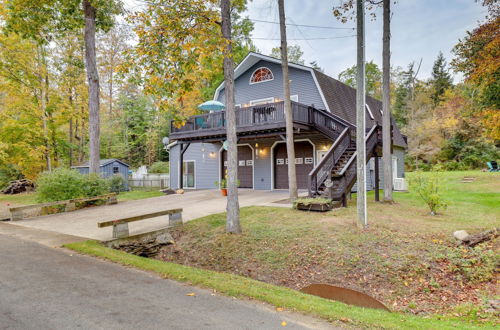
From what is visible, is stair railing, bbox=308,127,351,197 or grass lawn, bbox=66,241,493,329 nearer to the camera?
grass lawn, bbox=66,241,493,329

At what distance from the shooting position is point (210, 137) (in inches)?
601

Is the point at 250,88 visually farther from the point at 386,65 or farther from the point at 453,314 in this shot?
the point at 453,314

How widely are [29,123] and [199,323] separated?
817 inches

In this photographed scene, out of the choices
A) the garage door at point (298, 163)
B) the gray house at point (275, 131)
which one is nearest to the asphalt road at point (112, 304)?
the gray house at point (275, 131)

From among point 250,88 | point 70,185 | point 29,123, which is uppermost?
point 250,88

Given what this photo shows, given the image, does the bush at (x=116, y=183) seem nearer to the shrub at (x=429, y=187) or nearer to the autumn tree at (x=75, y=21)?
the autumn tree at (x=75, y=21)

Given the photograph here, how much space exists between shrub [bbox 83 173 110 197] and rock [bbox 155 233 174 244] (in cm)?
662

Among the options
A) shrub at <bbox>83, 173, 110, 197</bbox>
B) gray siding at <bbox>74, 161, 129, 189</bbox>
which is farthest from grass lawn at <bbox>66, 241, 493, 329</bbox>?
gray siding at <bbox>74, 161, 129, 189</bbox>

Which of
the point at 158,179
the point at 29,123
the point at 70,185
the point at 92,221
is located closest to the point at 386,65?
the point at 92,221

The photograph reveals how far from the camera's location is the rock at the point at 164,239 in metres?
7.19

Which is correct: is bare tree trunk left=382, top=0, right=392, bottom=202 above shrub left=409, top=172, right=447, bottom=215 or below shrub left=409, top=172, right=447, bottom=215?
above

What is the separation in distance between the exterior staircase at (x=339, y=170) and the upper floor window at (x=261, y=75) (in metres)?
6.42

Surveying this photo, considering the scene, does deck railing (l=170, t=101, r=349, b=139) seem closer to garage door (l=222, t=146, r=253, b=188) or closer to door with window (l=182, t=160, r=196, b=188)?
garage door (l=222, t=146, r=253, b=188)

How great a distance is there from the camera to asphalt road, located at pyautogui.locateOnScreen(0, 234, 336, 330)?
2906mm
